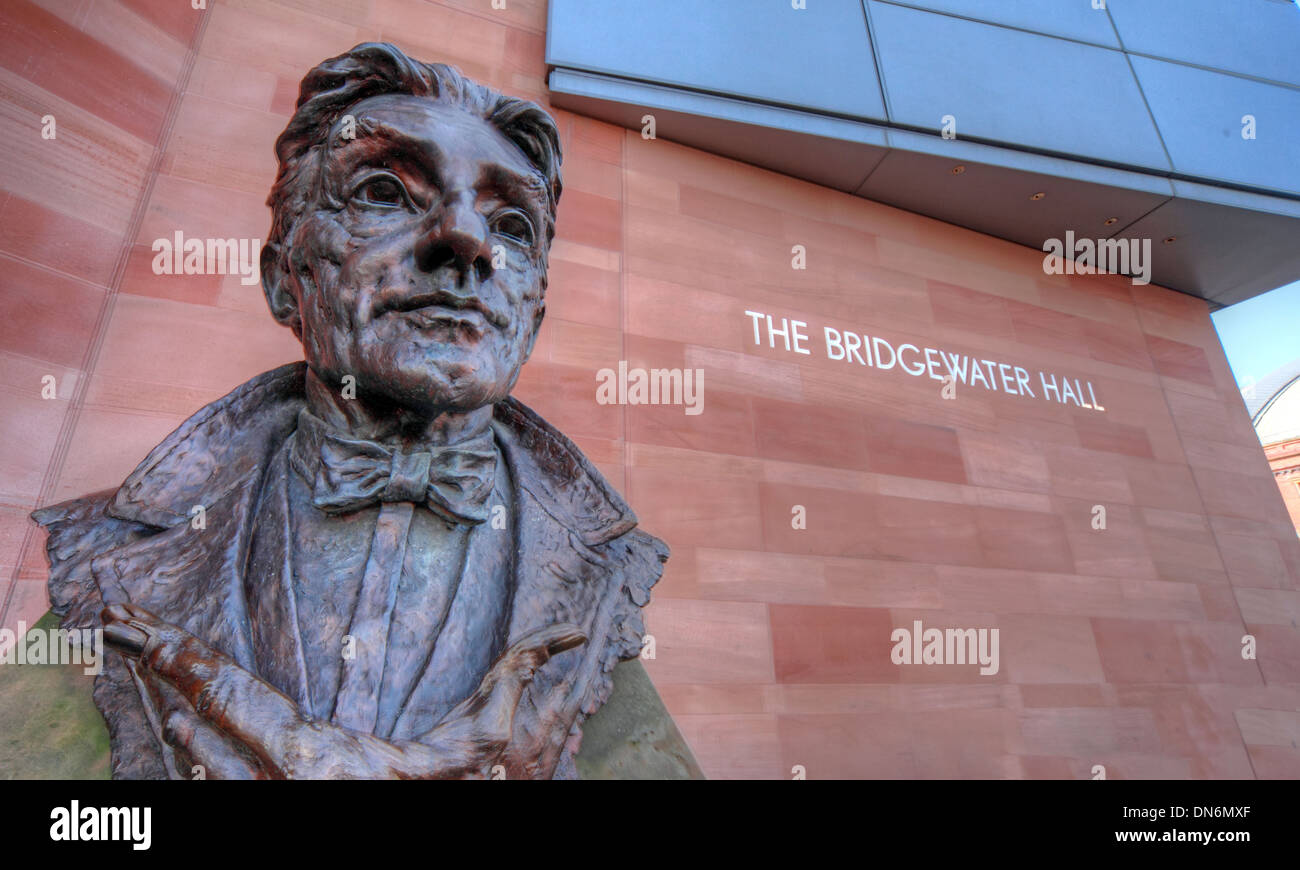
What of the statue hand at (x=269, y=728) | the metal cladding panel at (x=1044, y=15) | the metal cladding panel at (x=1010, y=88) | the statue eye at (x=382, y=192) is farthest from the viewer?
the metal cladding panel at (x=1044, y=15)

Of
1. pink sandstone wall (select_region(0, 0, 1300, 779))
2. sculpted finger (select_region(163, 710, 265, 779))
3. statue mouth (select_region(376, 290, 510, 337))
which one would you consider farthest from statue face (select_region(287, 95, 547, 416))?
pink sandstone wall (select_region(0, 0, 1300, 779))

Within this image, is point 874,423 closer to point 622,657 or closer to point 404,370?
point 622,657

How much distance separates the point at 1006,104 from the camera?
5402 millimetres

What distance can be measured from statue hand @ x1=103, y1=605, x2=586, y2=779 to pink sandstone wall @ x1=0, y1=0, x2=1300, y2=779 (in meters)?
2.07

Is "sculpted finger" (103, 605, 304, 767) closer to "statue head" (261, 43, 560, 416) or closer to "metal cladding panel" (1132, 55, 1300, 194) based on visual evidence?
"statue head" (261, 43, 560, 416)

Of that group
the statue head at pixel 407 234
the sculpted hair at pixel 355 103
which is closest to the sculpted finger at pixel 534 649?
the statue head at pixel 407 234

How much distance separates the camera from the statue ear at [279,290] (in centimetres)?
168

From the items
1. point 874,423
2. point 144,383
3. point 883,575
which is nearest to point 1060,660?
point 883,575

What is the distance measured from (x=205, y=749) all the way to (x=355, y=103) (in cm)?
134

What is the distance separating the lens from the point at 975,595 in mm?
4391

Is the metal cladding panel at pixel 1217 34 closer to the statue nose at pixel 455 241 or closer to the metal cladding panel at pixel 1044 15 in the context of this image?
the metal cladding panel at pixel 1044 15

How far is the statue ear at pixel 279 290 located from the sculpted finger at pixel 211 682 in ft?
2.37

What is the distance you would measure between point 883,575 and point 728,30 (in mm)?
3656

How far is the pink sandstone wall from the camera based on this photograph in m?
3.12
